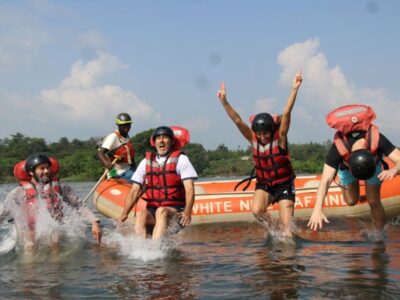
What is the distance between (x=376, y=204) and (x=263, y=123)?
179 cm

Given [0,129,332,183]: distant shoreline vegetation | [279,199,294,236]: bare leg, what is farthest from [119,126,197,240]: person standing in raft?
[0,129,332,183]: distant shoreline vegetation

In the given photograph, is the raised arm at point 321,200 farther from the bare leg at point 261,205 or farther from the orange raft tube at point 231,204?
the orange raft tube at point 231,204

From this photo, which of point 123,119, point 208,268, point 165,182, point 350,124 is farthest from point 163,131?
point 123,119

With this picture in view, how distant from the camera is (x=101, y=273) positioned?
206 inches

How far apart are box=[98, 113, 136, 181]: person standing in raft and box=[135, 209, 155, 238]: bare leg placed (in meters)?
3.16

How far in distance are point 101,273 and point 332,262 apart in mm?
2280

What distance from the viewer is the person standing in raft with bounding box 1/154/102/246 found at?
601cm

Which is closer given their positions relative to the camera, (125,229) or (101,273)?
(101,273)

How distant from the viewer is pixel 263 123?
242 inches

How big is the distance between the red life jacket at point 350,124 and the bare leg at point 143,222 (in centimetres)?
228

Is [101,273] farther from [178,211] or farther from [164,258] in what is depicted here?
[178,211]

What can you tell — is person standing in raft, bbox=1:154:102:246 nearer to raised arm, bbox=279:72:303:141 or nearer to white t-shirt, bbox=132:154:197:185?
white t-shirt, bbox=132:154:197:185

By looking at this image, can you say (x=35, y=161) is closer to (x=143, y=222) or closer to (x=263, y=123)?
(x=143, y=222)

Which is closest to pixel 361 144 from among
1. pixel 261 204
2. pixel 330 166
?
pixel 330 166
